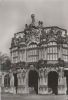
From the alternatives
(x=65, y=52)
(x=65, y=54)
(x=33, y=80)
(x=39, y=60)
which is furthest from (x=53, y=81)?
(x=65, y=52)

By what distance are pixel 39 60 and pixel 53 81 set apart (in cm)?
300

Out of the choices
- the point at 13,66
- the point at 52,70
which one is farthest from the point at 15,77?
the point at 52,70

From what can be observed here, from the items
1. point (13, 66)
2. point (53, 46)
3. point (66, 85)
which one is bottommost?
point (66, 85)

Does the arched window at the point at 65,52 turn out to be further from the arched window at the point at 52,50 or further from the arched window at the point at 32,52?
the arched window at the point at 32,52

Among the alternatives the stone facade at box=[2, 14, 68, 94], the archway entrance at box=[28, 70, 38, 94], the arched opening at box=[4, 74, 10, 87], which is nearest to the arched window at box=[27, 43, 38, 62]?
the stone facade at box=[2, 14, 68, 94]

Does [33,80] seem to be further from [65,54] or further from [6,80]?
[6,80]

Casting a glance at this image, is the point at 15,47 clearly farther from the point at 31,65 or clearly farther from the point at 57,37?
the point at 57,37

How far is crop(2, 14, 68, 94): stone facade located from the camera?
1198 inches

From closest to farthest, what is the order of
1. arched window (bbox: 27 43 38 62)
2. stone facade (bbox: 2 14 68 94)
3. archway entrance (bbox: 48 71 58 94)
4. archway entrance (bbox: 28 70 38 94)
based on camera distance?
stone facade (bbox: 2 14 68 94) < archway entrance (bbox: 48 71 58 94) < arched window (bbox: 27 43 38 62) < archway entrance (bbox: 28 70 38 94)

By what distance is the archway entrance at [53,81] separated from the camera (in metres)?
31.0

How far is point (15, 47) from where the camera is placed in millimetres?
33750

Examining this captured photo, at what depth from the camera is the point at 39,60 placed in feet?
102

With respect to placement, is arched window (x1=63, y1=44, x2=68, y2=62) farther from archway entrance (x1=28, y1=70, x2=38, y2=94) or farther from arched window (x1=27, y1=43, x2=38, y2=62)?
archway entrance (x1=28, y1=70, x2=38, y2=94)

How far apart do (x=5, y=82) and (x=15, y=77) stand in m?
3.45
